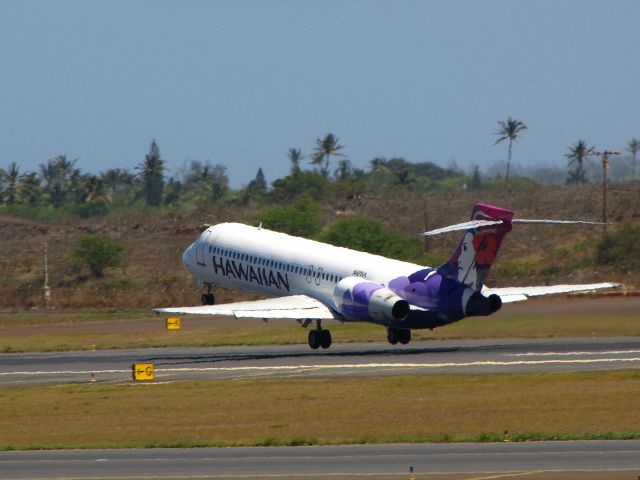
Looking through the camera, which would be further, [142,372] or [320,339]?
[320,339]

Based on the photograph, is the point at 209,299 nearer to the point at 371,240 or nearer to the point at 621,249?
the point at 371,240

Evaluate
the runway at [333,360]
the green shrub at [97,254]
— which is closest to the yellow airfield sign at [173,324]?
the runway at [333,360]

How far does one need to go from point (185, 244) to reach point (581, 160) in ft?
252

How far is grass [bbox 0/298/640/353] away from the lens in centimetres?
6175

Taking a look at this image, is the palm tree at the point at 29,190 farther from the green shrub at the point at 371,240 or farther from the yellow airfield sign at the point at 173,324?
the yellow airfield sign at the point at 173,324

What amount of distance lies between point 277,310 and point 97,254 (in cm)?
5556

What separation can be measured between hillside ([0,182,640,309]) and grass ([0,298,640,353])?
14.7m

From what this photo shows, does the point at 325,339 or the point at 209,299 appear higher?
the point at 209,299

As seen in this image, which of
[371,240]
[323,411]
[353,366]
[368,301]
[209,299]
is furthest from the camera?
[371,240]

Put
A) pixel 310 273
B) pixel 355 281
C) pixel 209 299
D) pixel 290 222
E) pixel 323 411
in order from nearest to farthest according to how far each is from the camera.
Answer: pixel 323 411 < pixel 355 281 < pixel 310 273 < pixel 209 299 < pixel 290 222

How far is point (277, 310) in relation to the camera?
188ft

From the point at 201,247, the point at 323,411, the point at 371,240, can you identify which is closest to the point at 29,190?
the point at 371,240

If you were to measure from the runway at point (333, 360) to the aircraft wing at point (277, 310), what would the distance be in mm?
1665

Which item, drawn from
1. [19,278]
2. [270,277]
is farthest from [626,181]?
[270,277]
